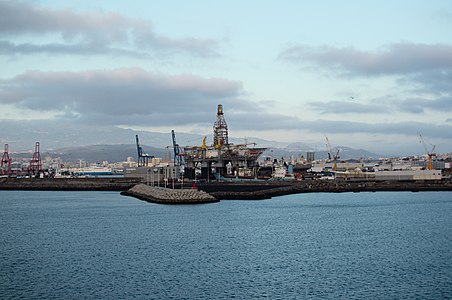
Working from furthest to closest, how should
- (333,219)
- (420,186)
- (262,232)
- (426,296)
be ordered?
(420,186) → (333,219) → (262,232) → (426,296)

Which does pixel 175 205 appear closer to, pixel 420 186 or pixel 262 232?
pixel 262 232

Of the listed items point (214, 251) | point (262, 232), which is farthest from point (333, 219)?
point (214, 251)

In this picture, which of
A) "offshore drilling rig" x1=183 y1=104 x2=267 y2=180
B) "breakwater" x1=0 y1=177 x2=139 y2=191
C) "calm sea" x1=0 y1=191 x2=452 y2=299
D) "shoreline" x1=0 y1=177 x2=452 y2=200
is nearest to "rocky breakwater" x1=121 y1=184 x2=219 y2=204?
"shoreline" x1=0 y1=177 x2=452 y2=200

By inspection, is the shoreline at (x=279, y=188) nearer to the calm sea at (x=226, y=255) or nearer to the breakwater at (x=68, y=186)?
the breakwater at (x=68, y=186)

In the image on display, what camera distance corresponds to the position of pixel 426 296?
22031mm

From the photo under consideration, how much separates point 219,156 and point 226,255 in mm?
76622

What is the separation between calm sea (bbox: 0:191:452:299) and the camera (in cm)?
2341

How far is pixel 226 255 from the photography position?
102ft

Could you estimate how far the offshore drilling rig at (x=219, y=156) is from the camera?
353 ft

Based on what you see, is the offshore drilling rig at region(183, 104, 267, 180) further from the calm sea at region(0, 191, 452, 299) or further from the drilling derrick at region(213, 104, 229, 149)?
the calm sea at region(0, 191, 452, 299)

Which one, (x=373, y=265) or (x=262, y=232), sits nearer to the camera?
(x=373, y=265)

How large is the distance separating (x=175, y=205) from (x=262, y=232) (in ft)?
77.7

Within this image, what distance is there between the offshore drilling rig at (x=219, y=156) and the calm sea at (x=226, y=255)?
54.2m

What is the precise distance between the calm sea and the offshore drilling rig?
5420 cm
